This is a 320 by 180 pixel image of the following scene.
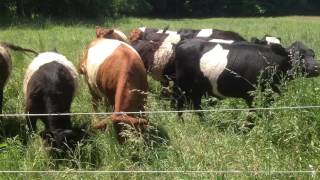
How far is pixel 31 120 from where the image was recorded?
7020 mm

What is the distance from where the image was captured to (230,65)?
8.07 m

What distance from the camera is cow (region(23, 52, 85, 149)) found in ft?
20.1

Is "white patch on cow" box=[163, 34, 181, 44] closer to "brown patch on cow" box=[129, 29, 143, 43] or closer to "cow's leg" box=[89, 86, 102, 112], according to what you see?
"brown patch on cow" box=[129, 29, 143, 43]

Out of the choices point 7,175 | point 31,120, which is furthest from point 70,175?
point 31,120

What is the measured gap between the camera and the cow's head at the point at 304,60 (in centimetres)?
760

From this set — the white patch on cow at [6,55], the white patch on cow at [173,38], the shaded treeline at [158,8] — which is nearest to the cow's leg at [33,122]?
the white patch on cow at [6,55]

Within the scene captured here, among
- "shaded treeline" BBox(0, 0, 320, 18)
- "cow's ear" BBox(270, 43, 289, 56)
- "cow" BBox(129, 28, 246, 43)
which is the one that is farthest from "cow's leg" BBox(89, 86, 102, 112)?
"shaded treeline" BBox(0, 0, 320, 18)

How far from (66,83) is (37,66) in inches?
24.2

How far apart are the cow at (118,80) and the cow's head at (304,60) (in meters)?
2.21

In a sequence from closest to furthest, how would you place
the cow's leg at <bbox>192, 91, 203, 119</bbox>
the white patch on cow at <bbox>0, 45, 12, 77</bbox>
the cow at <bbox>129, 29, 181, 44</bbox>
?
the white patch on cow at <bbox>0, 45, 12, 77</bbox> → the cow's leg at <bbox>192, 91, 203, 119</bbox> → the cow at <bbox>129, 29, 181, 44</bbox>

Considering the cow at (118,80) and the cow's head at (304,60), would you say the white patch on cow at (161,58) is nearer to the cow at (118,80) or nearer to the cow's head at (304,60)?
the cow at (118,80)

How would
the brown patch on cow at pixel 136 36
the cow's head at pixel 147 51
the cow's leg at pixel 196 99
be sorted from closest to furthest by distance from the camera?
the cow's leg at pixel 196 99 < the cow's head at pixel 147 51 < the brown patch on cow at pixel 136 36

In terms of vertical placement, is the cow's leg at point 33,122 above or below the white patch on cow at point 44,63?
below

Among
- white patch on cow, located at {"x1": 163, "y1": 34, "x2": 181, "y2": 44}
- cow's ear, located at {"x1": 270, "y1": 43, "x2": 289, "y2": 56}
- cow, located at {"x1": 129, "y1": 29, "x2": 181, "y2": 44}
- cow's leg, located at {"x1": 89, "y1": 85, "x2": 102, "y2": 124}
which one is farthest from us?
cow, located at {"x1": 129, "y1": 29, "x2": 181, "y2": 44}
